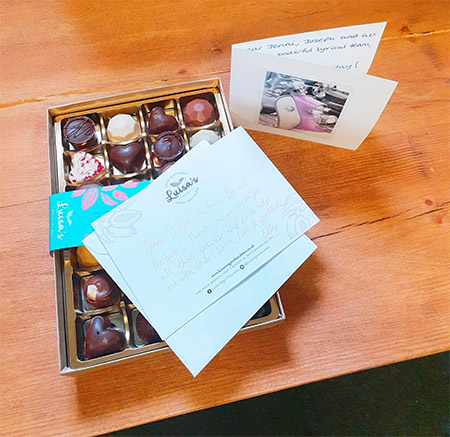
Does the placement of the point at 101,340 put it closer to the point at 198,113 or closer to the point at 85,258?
the point at 85,258

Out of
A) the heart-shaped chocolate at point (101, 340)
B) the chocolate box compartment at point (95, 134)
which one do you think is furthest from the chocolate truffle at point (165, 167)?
the heart-shaped chocolate at point (101, 340)

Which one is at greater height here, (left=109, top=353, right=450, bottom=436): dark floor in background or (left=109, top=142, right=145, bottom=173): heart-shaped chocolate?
(left=109, top=142, right=145, bottom=173): heart-shaped chocolate

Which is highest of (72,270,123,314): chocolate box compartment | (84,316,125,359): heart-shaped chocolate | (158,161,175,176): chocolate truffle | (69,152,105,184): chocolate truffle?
(69,152,105,184): chocolate truffle

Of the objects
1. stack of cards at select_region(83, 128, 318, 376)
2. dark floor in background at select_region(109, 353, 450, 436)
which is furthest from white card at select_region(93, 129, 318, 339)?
dark floor in background at select_region(109, 353, 450, 436)

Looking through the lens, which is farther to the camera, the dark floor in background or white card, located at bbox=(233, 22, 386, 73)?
the dark floor in background

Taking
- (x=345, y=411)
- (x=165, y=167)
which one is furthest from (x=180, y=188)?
(x=345, y=411)

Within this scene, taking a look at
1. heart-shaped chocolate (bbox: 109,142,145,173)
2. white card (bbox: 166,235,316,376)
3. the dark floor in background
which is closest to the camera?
white card (bbox: 166,235,316,376)

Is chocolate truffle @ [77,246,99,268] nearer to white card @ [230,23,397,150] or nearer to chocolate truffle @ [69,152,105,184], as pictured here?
chocolate truffle @ [69,152,105,184]

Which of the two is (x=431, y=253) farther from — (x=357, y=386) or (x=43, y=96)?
(x=43, y=96)
